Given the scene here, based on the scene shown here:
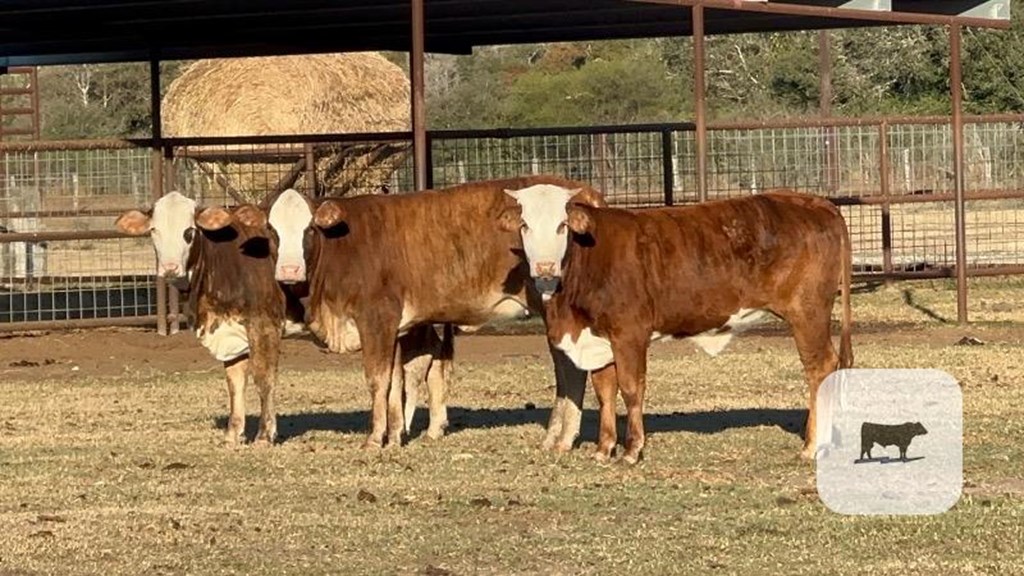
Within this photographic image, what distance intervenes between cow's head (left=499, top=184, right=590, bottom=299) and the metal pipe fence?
30.0 ft

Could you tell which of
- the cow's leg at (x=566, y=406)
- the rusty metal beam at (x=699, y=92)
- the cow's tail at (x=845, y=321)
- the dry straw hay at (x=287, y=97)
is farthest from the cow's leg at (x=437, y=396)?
the dry straw hay at (x=287, y=97)

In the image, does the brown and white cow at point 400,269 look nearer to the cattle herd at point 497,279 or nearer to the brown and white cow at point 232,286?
the cattle herd at point 497,279

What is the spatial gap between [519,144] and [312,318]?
13.2 m

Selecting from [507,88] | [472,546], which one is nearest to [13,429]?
[472,546]

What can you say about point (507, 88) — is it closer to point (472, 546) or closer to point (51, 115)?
point (51, 115)

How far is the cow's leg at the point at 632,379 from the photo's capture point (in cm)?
1336

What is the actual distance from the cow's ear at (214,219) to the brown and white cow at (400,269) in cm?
31

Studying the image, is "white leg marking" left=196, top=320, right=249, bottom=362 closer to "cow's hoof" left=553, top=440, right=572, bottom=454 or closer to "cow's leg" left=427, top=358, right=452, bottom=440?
"cow's leg" left=427, top=358, right=452, bottom=440

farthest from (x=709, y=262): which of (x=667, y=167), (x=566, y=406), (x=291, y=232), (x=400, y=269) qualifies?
(x=667, y=167)

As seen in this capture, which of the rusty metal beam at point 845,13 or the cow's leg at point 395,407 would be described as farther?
the rusty metal beam at point 845,13

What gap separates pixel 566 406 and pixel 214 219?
2.65m

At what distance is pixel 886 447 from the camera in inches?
505

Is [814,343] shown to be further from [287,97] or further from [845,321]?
[287,97]

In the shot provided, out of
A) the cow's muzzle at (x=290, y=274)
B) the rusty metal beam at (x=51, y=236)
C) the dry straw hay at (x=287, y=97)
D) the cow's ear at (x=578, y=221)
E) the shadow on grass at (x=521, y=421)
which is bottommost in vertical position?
the shadow on grass at (x=521, y=421)
